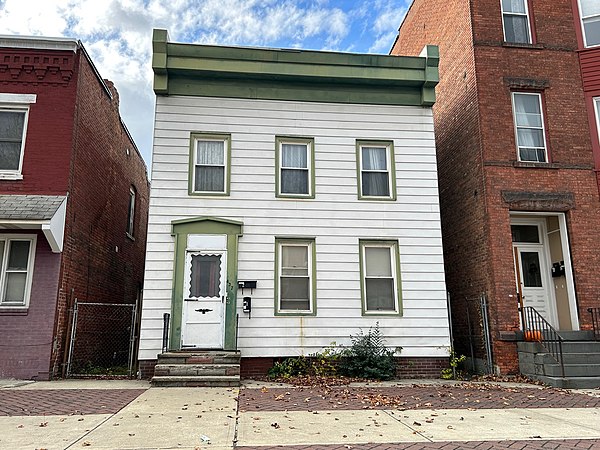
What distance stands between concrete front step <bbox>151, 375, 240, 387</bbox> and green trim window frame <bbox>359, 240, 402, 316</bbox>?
3.59 metres

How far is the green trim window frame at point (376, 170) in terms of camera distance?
39.6ft

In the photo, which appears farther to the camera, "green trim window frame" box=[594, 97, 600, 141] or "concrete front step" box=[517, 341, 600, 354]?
"green trim window frame" box=[594, 97, 600, 141]

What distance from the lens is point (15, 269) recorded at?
34.8ft

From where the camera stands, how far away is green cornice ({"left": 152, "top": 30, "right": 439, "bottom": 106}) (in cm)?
1167

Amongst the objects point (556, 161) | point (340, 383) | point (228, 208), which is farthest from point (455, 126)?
point (340, 383)

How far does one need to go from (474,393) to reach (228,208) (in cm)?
653

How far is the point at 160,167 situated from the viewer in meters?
11.4

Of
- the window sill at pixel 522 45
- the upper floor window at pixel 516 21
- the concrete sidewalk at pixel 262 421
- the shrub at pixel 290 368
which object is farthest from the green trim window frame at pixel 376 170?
the concrete sidewalk at pixel 262 421

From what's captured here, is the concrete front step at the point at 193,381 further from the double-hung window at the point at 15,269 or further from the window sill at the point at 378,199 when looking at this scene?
the window sill at the point at 378,199

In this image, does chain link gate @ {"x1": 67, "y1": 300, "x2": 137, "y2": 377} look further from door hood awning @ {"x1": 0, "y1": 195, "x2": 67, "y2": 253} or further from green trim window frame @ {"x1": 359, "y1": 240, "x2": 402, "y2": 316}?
green trim window frame @ {"x1": 359, "y1": 240, "x2": 402, "y2": 316}

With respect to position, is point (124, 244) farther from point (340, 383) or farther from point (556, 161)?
point (556, 161)

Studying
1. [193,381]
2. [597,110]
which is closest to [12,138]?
[193,381]

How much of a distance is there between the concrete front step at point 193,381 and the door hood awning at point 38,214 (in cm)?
373

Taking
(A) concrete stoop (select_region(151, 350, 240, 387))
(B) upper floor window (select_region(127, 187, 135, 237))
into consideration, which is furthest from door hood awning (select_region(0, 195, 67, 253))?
(B) upper floor window (select_region(127, 187, 135, 237))
